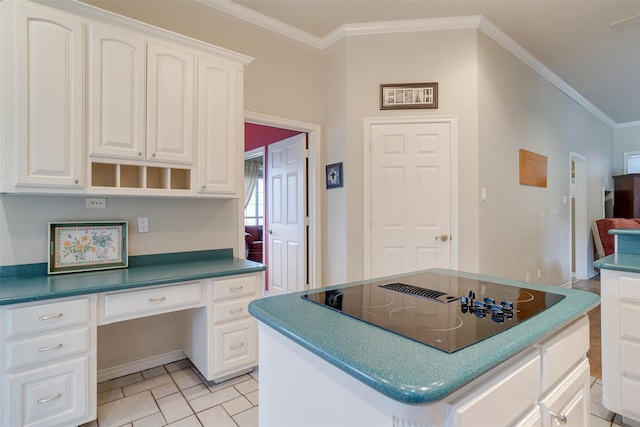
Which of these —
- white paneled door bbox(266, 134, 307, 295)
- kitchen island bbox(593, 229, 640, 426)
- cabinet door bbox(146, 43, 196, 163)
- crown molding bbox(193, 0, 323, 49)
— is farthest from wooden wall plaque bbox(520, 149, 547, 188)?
cabinet door bbox(146, 43, 196, 163)

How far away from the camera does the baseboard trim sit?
7.35 feet

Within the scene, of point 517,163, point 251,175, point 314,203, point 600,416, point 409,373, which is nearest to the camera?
point 409,373

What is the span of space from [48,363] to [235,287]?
3.27 ft

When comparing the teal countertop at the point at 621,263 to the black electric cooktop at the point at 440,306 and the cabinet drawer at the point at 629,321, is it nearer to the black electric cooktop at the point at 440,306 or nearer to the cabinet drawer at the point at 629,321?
the cabinet drawer at the point at 629,321

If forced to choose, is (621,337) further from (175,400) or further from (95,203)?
(95,203)

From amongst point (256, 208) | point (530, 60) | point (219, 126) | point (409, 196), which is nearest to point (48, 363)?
point (219, 126)

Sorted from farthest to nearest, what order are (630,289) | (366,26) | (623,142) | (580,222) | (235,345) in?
(623,142) < (580,222) < (366,26) < (235,345) < (630,289)

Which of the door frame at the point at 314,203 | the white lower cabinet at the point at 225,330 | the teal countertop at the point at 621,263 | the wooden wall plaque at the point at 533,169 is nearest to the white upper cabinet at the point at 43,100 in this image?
the white lower cabinet at the point at 225,330

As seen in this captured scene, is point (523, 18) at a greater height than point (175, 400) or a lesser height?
greater

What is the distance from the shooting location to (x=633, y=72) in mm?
4086

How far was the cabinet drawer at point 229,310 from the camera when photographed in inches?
85.1

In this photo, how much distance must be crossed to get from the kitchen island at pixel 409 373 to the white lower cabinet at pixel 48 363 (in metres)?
1.18

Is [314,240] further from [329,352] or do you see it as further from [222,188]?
[329,352]

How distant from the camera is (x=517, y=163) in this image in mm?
3557
